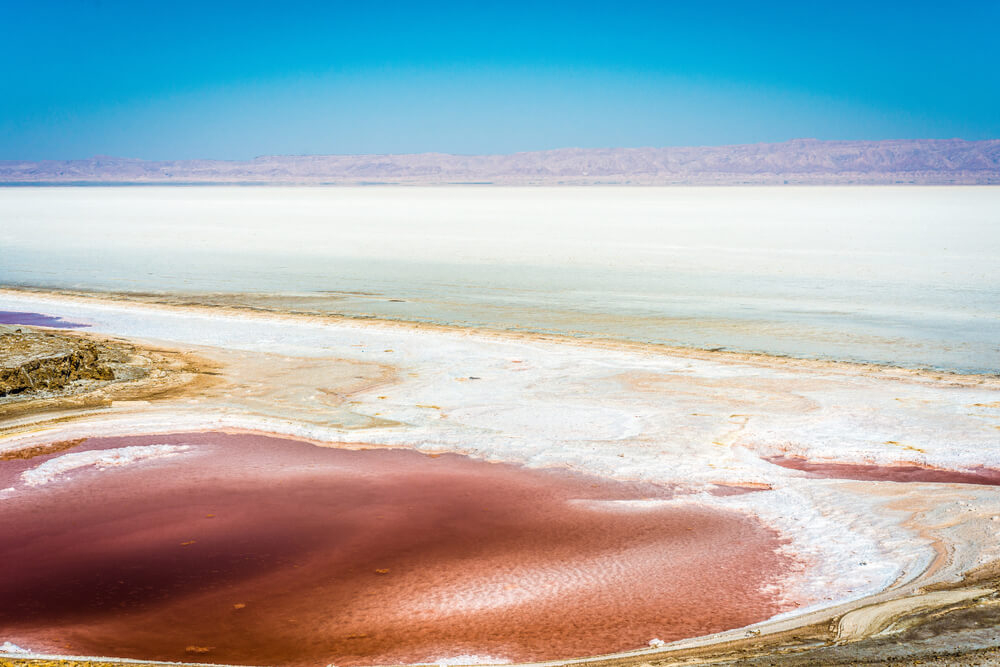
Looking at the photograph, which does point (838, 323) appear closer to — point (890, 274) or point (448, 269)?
point (890, 274)

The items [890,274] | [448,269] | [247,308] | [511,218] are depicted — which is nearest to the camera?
[247,308]

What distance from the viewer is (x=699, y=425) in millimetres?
7934

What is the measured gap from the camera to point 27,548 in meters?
5.43

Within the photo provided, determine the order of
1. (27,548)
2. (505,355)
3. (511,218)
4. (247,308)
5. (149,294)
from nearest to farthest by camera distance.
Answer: (27,548), (505,355), (247,308), (149,294), (511,218)

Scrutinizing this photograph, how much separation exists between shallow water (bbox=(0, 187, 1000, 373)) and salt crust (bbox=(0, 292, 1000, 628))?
1.78m

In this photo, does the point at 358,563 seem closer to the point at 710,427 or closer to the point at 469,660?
the point at 469,660

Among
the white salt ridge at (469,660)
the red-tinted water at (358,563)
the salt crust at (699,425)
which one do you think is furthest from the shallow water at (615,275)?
the white salt ridge at (469,660)

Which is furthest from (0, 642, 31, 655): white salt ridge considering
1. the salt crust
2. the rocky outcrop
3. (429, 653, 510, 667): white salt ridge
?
the rocky outcrop

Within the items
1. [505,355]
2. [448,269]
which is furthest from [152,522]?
[448,269]

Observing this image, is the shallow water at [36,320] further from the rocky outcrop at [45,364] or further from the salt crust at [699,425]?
the salt crust at [699,425]

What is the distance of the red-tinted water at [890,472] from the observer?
6.55 meters

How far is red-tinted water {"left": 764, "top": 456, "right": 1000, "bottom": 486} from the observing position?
655cm

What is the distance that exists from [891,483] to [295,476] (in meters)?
4.11

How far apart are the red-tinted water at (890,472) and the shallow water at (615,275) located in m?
3.83
